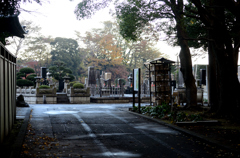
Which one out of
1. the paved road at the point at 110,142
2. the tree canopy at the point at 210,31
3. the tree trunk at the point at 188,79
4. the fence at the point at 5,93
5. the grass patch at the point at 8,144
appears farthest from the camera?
the tree trunk at the point at 188,79

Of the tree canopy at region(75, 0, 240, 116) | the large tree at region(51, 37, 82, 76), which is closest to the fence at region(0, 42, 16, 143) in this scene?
the tree canopy at region(75, 0, 240, 116)

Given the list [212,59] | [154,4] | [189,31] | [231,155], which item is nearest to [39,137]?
[231,155]

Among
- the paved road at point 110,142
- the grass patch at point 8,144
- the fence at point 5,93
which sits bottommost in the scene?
the paved road at point 110,142

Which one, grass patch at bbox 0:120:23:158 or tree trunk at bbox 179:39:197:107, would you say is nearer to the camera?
grass patch at bbox 0:120:23:158

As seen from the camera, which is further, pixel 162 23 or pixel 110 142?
pixel 162 23

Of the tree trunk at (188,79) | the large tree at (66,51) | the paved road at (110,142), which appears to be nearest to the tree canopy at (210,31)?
the tree trunk at (188,79)

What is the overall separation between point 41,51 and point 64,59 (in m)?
3.70

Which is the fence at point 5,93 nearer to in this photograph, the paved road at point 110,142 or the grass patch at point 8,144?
the grass patch at point 8,144

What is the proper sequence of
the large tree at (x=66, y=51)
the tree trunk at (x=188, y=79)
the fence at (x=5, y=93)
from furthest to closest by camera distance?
the large tree at (x=66, y=51) < the tree trunk at (x=188, y=79) < the fence at (x=5, y=93)

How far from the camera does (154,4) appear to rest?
1364 cm

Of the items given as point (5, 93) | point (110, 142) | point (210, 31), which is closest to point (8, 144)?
point (5, 93)

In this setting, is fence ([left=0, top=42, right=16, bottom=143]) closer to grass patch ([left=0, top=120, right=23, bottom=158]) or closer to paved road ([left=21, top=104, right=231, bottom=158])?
grass patch ([left=0, top=120, right=23, bottom=158])

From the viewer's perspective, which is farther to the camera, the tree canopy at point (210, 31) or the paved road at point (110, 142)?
the tree canopy at point (210, 31)

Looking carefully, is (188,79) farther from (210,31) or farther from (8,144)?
(8,144)
